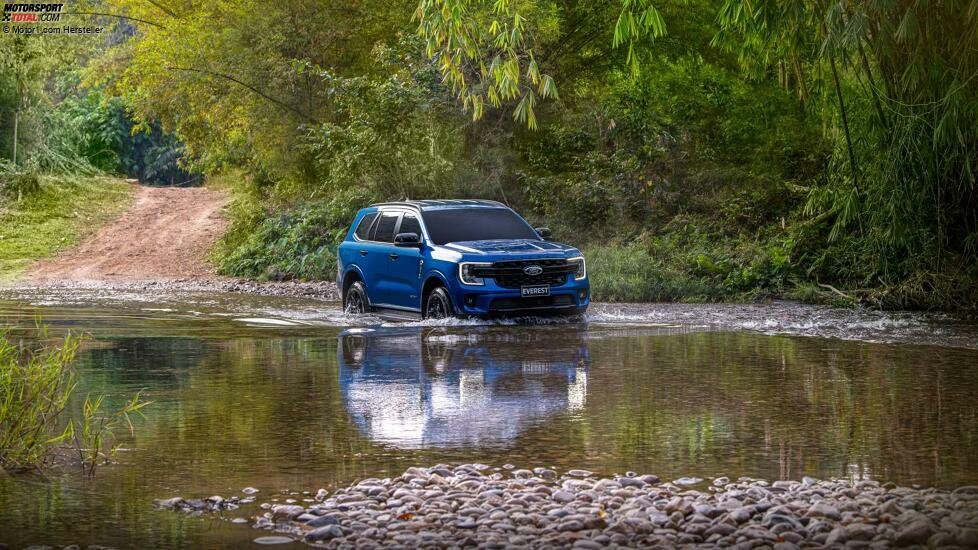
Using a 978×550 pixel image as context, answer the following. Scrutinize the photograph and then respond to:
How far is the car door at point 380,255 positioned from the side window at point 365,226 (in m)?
0.18

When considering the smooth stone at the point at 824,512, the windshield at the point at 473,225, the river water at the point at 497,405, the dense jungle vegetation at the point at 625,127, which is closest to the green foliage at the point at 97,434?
the river water at the point at 497,405

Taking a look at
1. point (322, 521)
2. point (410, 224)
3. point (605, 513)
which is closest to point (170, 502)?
point (322, 521)

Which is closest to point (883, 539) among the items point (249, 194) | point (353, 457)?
point (353, 457)

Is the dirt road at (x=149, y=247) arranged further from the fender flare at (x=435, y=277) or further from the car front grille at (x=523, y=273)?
the car front grille at (x=523, y=273)

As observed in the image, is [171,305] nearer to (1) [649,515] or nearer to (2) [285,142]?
(2) [285,142]

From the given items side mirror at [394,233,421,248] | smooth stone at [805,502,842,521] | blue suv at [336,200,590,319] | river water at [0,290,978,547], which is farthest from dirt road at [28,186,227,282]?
smooth stone at [805,502,842,521]

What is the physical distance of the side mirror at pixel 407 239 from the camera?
1870 centimetres

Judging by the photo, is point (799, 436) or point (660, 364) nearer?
point (799, 436)

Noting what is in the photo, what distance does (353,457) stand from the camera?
354 inches

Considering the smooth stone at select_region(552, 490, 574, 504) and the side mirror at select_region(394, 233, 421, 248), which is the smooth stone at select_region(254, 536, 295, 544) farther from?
the side mirror at select_region(394, 233, 421, 248)

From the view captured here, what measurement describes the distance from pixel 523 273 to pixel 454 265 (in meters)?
0.96

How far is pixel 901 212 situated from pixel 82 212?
93.3 ft

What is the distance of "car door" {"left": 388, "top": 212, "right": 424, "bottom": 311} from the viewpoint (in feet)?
61.9

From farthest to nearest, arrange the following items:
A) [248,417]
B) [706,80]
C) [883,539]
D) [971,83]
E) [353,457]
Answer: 1. [706,80]
2. [971,83]
3. [248,417]
4. [353,457]
5. [883,539]
